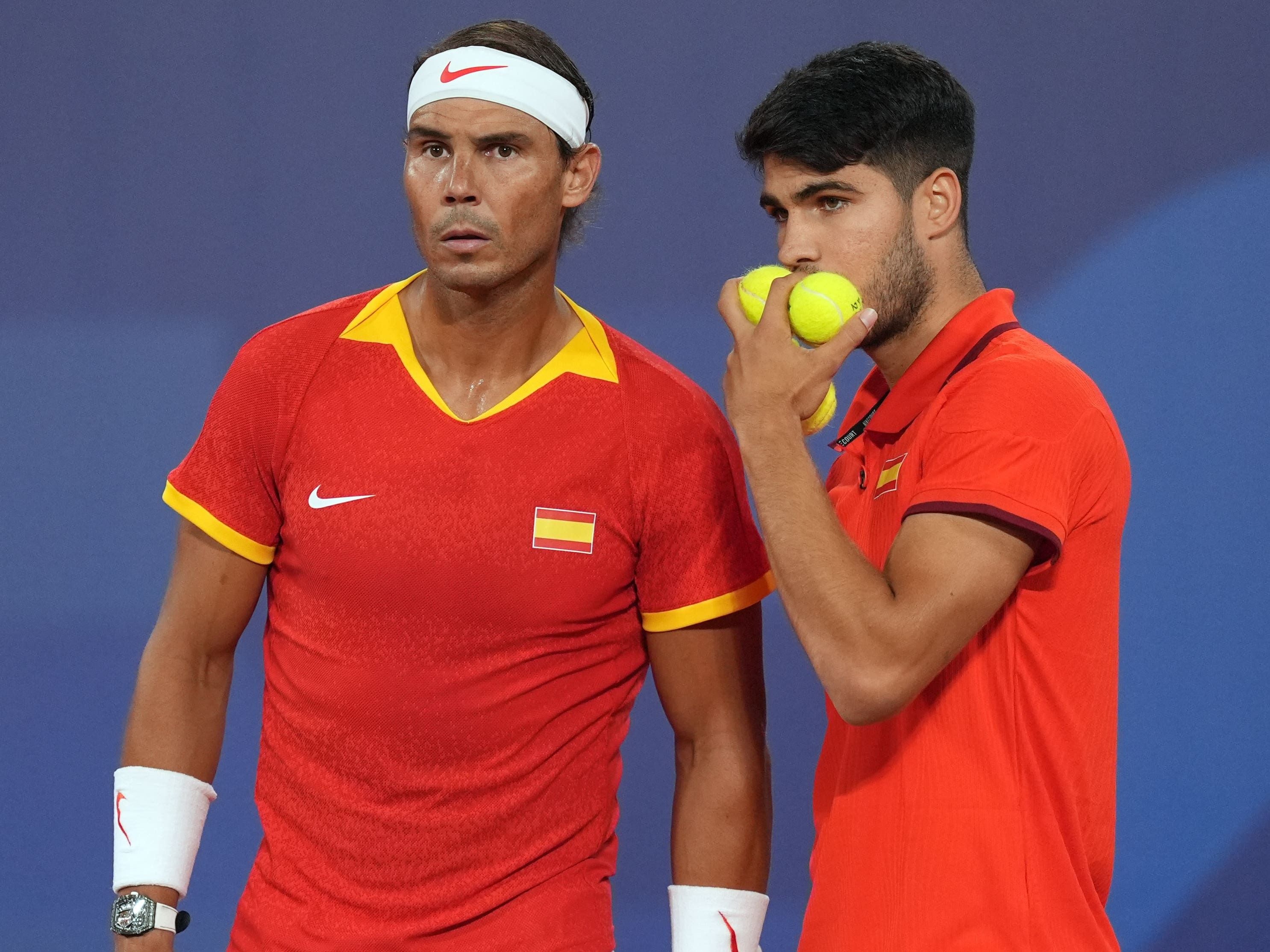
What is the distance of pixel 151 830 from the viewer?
2.31 metres

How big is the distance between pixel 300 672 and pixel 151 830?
364mm

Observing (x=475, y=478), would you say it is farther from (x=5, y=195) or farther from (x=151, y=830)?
(x=5, y=195)

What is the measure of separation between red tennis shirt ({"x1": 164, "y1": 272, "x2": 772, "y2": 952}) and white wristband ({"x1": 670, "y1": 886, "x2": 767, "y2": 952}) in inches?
5.0

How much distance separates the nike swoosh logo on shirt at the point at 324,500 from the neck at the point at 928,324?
780 mm

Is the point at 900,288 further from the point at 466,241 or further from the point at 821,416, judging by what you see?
the point at 466,241

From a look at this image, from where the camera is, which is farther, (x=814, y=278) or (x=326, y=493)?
(x=326, y=493)

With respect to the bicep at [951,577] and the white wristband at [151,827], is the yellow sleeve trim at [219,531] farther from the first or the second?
the bicep at [951,577]

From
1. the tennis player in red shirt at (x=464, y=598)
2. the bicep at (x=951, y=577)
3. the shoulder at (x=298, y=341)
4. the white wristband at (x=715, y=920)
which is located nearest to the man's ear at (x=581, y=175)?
the tennis player in red shirt at (x=464, y=598)

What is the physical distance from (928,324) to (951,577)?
476 mm

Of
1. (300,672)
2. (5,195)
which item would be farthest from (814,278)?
(5,195)

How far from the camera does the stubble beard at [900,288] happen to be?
210 centimetres

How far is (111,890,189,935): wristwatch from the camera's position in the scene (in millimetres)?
2270

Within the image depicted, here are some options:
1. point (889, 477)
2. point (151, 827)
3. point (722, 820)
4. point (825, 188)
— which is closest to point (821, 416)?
point (889, 477)

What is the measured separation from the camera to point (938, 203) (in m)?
2.16
